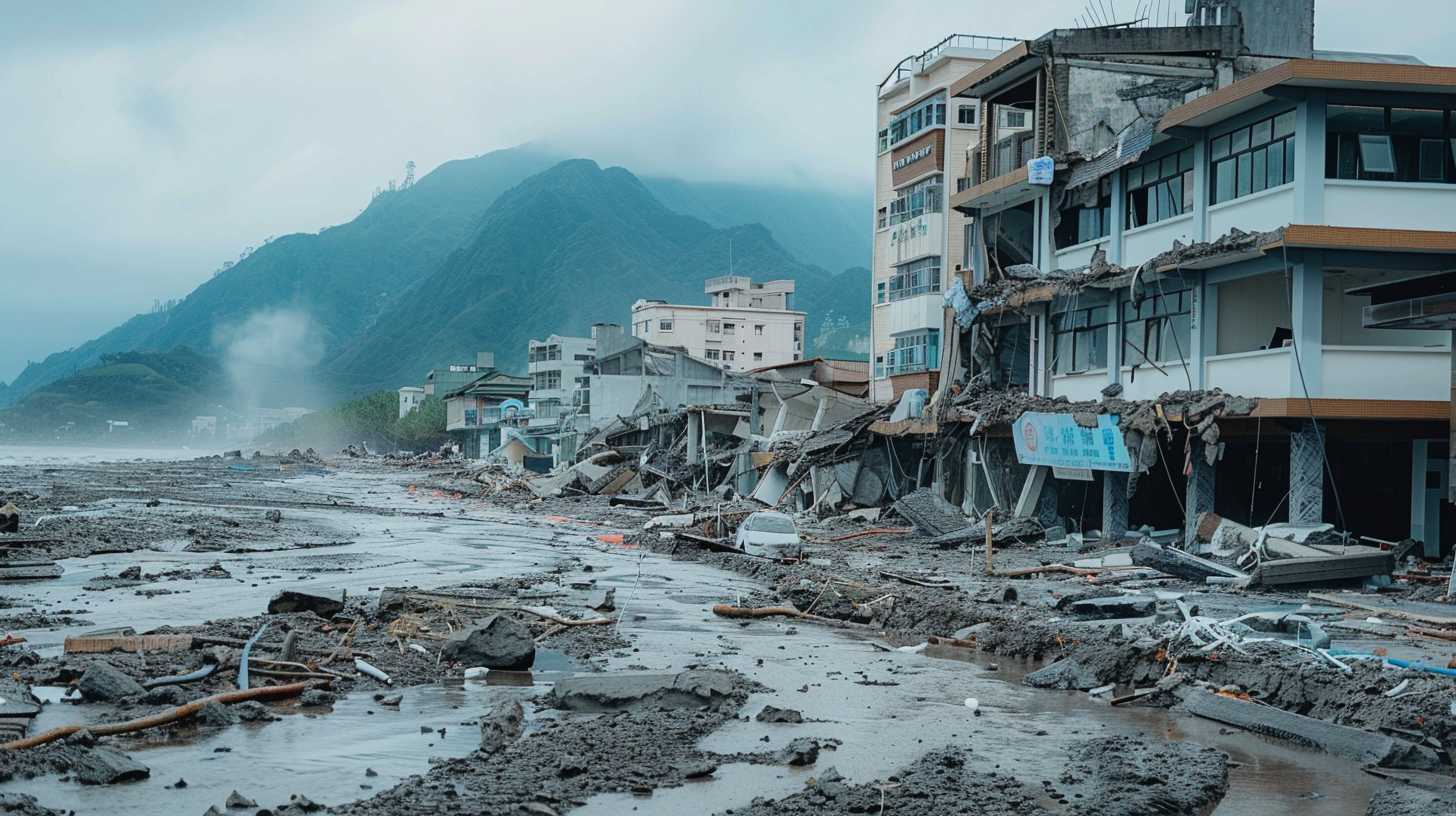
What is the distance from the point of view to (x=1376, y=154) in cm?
2778

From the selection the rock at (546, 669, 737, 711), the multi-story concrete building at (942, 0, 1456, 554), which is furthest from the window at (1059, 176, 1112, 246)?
the rock at (546, 669, 737, 711)

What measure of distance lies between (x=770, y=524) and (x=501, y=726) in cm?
2034

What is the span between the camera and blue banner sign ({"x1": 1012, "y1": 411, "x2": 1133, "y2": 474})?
32.3 m

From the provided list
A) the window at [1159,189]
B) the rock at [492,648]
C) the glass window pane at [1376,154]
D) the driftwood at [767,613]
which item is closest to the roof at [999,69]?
the window at [1159,189]

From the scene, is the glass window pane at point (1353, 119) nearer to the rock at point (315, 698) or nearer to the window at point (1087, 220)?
the window at point (1087, 220)

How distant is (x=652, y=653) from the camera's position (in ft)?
60.1

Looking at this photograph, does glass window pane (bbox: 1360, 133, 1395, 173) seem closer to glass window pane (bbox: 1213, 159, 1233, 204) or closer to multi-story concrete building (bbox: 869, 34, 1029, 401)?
glass window pane (bbox: 1213, 159, 1233, 204)

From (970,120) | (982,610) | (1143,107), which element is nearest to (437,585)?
(982,610)

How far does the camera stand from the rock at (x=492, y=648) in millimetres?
16641

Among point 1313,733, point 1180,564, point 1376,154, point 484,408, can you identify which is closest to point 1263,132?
point 1376,154

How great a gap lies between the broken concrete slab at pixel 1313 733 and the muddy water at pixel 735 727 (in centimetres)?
23

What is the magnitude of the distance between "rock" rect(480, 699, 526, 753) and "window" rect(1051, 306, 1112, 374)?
26608 millimetres

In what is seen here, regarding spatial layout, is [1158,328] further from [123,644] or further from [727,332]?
[727,332]

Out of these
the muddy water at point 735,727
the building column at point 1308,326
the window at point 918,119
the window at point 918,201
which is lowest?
the muddy water at point 735,727
